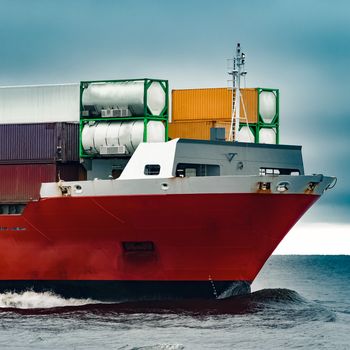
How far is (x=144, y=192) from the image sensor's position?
47.6 meters

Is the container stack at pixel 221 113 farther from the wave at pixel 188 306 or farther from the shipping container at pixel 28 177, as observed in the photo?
the wave at pixel 188 306

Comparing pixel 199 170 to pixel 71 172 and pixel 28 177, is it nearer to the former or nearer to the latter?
pixel 71 172

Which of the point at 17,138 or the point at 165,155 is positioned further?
→ the point at 17,138

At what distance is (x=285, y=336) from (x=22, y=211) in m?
15.6

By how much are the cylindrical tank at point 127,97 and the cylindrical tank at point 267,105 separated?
533 cm

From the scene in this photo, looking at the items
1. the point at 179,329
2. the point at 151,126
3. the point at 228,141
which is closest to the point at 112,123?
the point at 151,126

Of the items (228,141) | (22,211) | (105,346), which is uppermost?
(228,141)

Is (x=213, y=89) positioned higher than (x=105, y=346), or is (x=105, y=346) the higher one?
(x=213, y=89)

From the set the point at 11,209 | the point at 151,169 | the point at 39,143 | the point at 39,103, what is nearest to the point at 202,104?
the point at 151,169

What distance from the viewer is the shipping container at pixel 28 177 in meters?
51.4

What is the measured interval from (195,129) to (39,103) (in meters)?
8.19

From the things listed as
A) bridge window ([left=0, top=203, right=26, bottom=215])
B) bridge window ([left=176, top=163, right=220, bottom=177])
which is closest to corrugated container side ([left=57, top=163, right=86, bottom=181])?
bridge window ([left=0, top=203, right=26, bottom=215])

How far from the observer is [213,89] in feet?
169

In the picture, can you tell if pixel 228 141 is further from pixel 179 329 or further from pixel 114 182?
pixel 179 329
